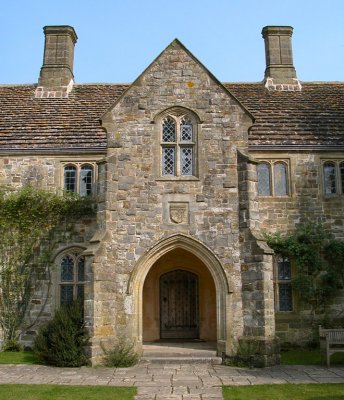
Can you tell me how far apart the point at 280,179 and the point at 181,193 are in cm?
450

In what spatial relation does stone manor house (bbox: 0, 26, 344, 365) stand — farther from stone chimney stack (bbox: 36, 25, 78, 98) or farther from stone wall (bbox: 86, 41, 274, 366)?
stone chimney stack (bbox: 36, 25, 78, 98)

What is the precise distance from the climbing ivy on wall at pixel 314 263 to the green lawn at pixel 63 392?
24.9 feet

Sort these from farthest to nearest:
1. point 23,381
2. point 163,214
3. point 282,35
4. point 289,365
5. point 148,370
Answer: point 282,35 < point 163,214 < point 289,365 < point 148,370 < point 23,381

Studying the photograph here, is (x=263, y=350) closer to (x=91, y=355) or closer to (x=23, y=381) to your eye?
(x=91, y=355)

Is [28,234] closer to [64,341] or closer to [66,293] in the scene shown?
[66,293]

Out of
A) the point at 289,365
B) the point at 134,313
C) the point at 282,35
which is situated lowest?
the point at 289,365

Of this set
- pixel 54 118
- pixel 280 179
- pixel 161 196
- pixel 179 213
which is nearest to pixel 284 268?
pixel 280 179

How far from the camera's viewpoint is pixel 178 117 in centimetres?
1400

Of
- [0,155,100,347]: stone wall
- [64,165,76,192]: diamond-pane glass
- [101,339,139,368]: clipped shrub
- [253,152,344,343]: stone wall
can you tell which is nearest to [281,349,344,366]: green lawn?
[253,152,344,343]: stone wall

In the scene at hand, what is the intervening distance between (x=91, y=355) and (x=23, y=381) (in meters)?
2.13

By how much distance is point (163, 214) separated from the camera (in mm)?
13266

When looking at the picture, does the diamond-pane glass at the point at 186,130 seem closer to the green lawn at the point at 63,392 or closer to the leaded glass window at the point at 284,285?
the leaded glass window at the point at 284,285

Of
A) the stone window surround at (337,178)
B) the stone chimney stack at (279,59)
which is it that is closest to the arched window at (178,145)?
the stone window surround at (337,178)

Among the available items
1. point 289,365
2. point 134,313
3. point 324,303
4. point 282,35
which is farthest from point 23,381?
point 282,35
